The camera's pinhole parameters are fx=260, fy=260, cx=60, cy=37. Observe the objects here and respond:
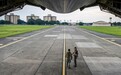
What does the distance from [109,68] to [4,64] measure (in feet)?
34.1

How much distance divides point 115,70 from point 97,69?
5.17 feet

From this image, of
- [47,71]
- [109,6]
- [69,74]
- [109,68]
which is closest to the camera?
[69,74]

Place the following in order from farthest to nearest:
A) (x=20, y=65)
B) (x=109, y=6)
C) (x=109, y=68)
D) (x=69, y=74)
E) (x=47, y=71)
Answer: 1. (x=109, y=6)
2. (x=20, y=65)
3. (x=109, y=68)
4. (x=47, y=71)
5. (x=69, y=74)

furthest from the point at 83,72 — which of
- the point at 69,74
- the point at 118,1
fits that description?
the point at 118,1

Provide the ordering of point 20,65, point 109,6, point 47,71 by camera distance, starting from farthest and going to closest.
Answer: point 109,6 → point 20,65 → point 47,71

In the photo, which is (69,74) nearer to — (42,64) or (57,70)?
(57,70)

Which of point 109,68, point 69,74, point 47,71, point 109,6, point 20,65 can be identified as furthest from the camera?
point 109,6

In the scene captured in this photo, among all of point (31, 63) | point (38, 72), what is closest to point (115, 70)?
point (38, 72)

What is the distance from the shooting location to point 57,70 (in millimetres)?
22484

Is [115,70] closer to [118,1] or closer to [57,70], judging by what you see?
[57,70]

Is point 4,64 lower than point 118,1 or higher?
lower

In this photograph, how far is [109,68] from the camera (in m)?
23.7

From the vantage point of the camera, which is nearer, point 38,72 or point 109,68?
point 38,72

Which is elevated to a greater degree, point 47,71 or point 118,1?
point 118,1
